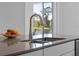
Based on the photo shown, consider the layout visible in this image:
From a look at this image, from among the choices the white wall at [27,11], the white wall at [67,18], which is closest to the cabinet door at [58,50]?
the white wall at [67,18]

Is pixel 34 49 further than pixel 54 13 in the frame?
No

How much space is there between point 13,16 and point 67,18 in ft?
4.69

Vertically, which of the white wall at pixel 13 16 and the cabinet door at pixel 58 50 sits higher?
the white wall at pixel 13 16

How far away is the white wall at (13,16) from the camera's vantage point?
16.6ft

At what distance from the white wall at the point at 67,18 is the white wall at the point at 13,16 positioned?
953 millimetres

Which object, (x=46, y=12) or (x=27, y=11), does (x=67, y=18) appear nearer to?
(x=46, y=12)

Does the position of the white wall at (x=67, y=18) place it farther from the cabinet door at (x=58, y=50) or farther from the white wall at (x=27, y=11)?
the cabinet door at (x=58, y=50)

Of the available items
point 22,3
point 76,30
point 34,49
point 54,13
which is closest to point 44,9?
point 54,13

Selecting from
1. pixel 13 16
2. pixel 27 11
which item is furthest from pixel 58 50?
pixel 13 16

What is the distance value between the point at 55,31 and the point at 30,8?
36.1 inches

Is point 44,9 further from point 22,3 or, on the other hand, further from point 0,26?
point 0,26

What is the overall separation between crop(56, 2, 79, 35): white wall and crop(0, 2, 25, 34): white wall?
953 millimetres

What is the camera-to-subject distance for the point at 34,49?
164cm

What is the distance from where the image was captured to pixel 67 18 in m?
5.16
